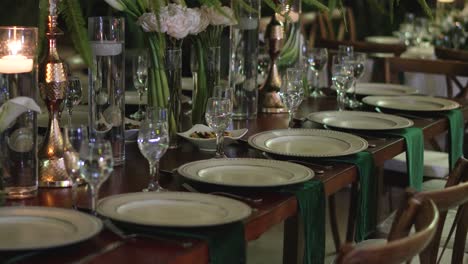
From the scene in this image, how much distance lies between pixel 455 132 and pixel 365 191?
2.54 feet

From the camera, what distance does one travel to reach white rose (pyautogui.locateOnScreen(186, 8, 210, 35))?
1949 mm

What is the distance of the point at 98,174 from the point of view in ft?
4.59

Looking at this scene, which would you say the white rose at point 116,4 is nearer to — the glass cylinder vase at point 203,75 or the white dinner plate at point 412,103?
the glass cylinder vase at point 203,75

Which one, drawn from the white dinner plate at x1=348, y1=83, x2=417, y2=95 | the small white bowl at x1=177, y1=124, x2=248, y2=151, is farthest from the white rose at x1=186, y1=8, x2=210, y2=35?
the white dinner plate at x1=348, y1=83, x2=417, y2=95


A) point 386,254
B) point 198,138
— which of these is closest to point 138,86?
point 198,138

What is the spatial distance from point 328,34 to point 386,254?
5758mm

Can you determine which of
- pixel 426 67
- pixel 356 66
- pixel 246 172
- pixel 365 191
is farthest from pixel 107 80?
pixel 426 67

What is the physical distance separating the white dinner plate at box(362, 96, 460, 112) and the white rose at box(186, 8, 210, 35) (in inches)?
34.0

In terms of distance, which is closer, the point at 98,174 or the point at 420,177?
the point at 98,174

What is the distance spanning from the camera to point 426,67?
3.39m

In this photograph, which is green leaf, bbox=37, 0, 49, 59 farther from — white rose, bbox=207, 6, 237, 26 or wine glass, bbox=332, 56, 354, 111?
wine glass, bbox=332, 56, 354, 111

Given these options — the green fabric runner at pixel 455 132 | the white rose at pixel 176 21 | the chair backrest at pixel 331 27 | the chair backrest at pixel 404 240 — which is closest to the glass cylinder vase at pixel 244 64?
the white rose at pixel 176 21

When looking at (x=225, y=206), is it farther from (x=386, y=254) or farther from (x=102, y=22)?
Answer: (x=102, y=22)

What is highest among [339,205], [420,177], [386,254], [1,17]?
[1,17]
